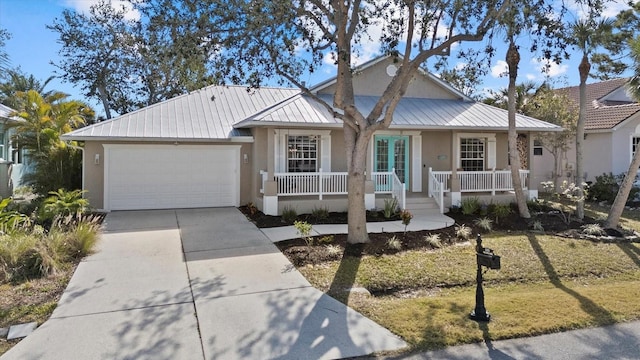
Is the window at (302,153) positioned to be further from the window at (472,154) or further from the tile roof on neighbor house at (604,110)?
the tile roof on neighbor house at (604,110)

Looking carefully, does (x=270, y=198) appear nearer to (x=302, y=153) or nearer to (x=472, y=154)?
(x=302, y=153)

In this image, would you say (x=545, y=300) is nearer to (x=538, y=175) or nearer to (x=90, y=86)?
(x=538, y=175)

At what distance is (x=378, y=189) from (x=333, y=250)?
6.12m

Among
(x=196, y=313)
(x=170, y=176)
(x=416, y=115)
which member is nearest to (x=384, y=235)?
(x=196, y=313)

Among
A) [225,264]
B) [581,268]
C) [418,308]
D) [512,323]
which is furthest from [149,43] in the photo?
[581,268]

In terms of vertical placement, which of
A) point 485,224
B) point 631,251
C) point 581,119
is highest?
point 581,119

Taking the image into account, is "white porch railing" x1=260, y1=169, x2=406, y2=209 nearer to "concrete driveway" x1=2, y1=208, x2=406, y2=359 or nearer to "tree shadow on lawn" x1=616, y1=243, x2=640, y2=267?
"concrete driveway" x1=2, y1=208, x2=406, y2=359

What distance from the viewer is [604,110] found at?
20828mm

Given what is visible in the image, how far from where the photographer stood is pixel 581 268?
26.9 feet

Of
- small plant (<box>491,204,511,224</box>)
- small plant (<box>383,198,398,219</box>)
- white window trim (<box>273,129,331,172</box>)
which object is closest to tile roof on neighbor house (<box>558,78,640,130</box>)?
small plant (<box>491,204,511,224</box>)

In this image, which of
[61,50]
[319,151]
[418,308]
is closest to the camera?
[418,308]

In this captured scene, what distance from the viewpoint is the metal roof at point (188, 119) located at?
42.0 feet

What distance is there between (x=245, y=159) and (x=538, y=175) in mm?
16131

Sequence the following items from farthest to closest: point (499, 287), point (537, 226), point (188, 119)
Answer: point (188, 119) < point (537, 226) < point (499, 287)
